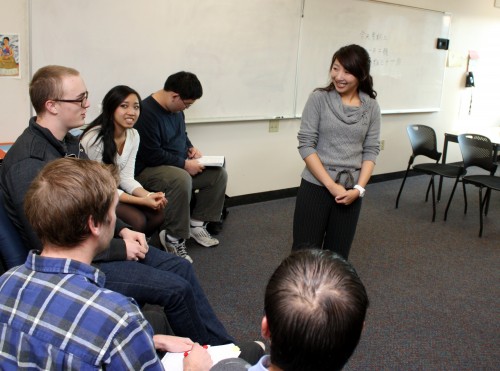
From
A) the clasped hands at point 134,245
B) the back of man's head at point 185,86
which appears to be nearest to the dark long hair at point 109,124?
the back of man's head at point 185,86

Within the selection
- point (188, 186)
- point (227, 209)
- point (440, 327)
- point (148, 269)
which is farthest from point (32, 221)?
point (227, 209)

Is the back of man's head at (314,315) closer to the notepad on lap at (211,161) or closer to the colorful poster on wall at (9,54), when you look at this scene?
the notepad on lap at (211,161)

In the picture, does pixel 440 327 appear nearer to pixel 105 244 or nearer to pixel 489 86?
pixel 105 244

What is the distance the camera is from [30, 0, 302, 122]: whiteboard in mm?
2877

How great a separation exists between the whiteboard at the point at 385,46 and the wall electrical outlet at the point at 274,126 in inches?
9.0

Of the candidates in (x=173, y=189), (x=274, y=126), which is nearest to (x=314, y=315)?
(x=173, y=189)

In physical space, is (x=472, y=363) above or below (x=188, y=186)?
below

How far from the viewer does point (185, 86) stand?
9.44ft

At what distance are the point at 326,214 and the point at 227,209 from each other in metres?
1.96

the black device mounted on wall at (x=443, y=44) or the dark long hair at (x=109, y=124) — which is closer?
the dark long hair at (x=109, y=124)

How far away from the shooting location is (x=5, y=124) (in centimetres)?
281

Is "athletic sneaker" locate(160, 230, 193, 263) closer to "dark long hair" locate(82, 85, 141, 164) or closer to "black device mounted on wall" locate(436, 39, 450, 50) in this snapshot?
"dark long hair" locate(82, 85, 141, 164)

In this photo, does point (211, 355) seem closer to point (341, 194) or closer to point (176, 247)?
point (341, 194)

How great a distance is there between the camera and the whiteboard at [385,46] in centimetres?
406
